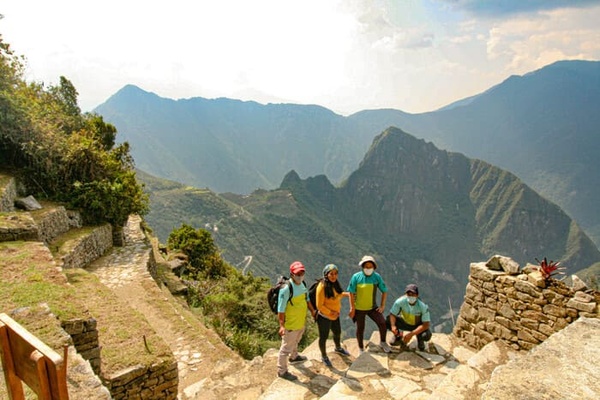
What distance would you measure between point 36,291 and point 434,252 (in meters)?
171

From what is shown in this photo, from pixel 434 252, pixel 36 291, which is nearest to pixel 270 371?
pixel 36 291

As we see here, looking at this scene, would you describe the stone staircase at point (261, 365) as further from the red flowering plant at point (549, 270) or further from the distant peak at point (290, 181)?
the distant peak at point (290, 181)

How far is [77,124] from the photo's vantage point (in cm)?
1908

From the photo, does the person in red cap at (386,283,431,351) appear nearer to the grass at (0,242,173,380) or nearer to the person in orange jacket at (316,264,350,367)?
the person in orange jacket at (316,264,350,367)

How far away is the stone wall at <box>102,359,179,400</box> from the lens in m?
4.73

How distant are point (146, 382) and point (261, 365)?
6.58 feet

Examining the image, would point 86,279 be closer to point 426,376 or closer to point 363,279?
point 363,279

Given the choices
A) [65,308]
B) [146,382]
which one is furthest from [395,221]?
[65,308]

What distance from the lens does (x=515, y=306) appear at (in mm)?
6055

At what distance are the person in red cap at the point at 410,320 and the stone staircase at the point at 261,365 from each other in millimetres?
232

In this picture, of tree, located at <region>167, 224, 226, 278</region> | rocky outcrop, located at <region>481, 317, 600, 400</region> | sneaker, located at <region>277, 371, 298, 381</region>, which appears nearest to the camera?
rocky outcrop, located at <region>481, 317, 600, 400</region>

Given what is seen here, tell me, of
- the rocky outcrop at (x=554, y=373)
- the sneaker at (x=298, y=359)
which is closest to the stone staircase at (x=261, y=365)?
the rocky outcrop at (x=554, y=373)

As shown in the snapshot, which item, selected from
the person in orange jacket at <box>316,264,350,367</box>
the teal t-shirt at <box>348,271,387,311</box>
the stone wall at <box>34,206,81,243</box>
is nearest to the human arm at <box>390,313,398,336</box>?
the teal t-shirt at <box>348,271,387,311</box>

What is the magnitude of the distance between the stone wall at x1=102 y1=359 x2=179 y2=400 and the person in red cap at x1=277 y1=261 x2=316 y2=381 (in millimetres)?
1622
